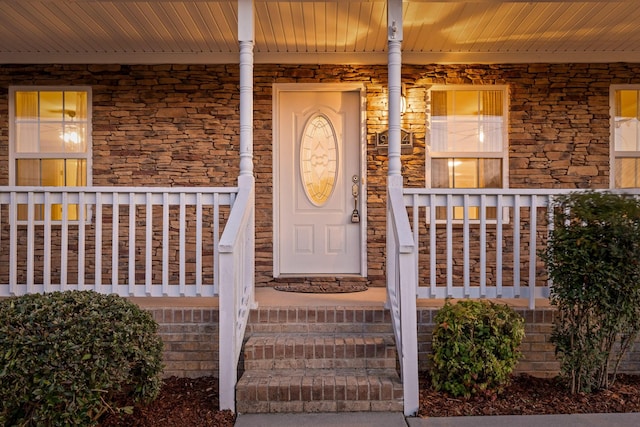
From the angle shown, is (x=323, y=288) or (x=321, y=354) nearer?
(x=321, y=354)

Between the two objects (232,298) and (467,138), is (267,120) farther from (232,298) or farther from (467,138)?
(232,298)

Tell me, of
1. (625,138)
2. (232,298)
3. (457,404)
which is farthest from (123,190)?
(625,138)

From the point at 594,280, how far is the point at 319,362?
75.7 inches

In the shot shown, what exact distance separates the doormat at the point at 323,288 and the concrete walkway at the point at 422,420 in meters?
1.90

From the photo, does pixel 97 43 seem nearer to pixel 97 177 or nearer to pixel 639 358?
pixel 97 177

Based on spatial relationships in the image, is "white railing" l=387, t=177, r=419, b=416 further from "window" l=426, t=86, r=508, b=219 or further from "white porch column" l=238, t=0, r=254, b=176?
"window" l=426, t=86, r=508, b=219

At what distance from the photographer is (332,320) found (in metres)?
4.01

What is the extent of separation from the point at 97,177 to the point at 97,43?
1.40 m

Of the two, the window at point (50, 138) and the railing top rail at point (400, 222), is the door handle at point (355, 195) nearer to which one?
the railing top rail at point (400, 222)

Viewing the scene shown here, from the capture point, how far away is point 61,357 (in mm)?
2693

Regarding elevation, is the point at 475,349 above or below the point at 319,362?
above

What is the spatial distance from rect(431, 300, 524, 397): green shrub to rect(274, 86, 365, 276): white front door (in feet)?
7.31

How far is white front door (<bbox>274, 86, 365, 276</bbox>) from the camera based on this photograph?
5.66 metres

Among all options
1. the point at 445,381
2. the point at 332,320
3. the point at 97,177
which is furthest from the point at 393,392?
the point at 97,177
